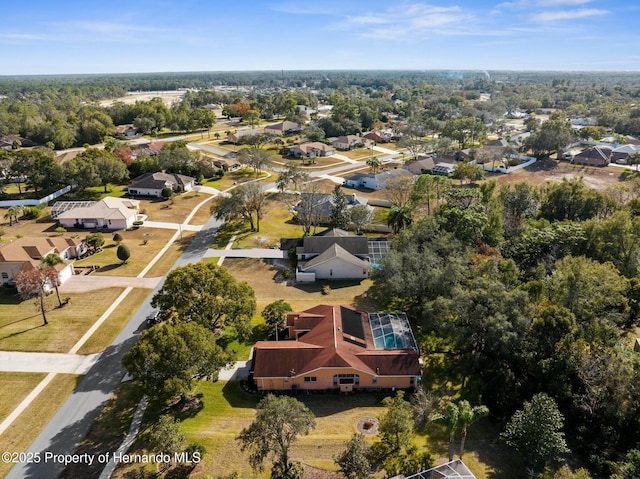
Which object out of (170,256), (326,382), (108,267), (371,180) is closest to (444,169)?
(371,180)

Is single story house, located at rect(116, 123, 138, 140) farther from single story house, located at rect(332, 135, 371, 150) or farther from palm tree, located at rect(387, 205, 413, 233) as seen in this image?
palm tree, located at rect(387, 205, 413, 233)

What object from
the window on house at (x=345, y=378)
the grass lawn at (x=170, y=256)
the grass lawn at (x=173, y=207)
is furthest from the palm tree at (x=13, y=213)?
the window on house at (x=345, y=378)

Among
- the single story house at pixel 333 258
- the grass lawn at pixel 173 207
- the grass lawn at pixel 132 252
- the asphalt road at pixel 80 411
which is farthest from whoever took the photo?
the grass lawn at pixel 173 207

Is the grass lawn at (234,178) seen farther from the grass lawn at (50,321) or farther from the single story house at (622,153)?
the single story house at (622,153)

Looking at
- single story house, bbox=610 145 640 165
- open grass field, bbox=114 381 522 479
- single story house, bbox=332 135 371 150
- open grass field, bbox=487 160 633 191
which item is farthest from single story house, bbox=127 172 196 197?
single story house, bbox=610 145 640 165

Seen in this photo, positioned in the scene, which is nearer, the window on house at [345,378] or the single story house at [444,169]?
the window on house at [345,378]

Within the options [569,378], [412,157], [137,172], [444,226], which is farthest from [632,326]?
[137,172]

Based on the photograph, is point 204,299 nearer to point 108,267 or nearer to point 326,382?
point 326,382
